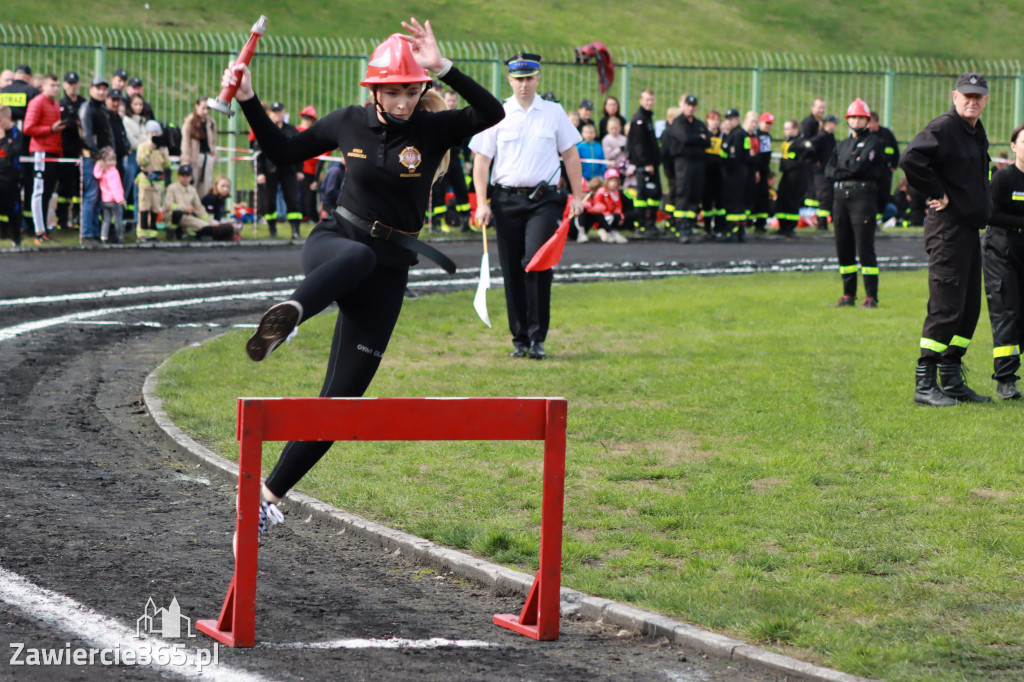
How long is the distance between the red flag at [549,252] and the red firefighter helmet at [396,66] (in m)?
5.20

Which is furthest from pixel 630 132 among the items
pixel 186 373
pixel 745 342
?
pixel 186 373

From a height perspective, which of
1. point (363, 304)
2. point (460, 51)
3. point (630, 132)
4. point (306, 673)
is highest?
point (460, 51)

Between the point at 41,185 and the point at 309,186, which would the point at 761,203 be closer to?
the point at 309,186

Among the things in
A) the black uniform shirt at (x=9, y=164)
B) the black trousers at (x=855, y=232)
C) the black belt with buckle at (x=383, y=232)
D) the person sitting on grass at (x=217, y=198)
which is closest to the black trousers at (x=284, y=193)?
the person sitting on grass at (x=217, y=198)

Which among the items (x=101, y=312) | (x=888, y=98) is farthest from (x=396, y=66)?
(x=888, y=98)

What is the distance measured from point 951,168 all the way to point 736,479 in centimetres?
370

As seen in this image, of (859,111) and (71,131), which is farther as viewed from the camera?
(71,131)

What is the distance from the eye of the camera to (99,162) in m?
19.7

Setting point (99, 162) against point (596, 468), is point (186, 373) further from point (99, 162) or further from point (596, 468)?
point (99, 162)

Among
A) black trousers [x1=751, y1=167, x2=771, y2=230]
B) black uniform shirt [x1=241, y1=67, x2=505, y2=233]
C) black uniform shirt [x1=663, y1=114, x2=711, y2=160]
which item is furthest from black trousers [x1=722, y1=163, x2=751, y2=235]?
black uniform shirt [x1=241, y1=67, x2=505, y2=233]

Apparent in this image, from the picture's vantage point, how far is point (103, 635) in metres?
4.82

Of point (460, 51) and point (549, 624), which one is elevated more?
point (460, 51)

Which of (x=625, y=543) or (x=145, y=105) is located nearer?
(x=625, y=543)

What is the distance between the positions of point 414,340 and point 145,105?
36.5 ft
